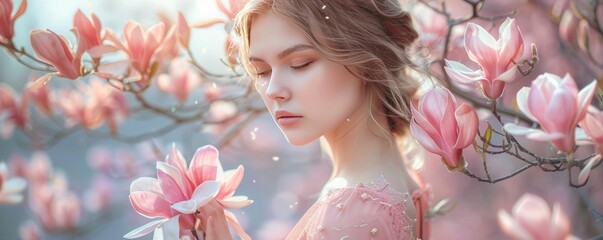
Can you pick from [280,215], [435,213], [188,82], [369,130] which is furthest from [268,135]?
[369,130]

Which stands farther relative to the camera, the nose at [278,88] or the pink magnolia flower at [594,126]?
the nose at [278,88]

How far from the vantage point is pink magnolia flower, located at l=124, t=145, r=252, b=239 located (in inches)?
35.4

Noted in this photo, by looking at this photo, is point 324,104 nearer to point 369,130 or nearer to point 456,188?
point 369,130

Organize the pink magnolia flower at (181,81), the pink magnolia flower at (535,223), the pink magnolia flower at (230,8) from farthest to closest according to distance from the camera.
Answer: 1. the pink magnolia flower at (181,81)
2. the pink magnolia flower at (230,8)
3. the pink magnolia flower at (535,223)

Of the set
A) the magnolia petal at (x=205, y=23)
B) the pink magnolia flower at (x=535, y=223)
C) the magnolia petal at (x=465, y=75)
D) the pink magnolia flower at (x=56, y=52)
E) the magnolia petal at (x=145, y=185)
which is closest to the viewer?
the pink magnolia flower at (x=535, y=223)

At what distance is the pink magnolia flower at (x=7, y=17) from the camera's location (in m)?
1.05

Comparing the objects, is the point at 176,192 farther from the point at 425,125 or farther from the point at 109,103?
the point at 109,103

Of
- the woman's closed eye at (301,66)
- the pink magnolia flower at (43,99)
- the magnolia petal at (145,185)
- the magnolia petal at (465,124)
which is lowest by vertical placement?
the pink magnolia flower at (43,99)

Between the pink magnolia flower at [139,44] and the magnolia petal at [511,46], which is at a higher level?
the magnolia petal at [511,46]

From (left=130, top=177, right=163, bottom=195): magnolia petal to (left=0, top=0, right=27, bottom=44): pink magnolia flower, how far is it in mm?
306

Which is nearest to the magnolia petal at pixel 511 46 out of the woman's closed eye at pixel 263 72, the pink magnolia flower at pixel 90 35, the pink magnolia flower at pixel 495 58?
the pink magnolia flower at pixel 495 58

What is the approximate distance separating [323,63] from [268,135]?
1854 mm

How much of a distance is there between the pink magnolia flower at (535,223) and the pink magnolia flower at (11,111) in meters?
1.56

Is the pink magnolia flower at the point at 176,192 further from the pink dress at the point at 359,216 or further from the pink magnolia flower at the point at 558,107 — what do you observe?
the pink magnolia flower at the point at 558,107
